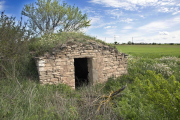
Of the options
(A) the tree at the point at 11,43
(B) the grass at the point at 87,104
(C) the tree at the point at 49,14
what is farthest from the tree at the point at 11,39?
(C) the tree at the point at 49,14

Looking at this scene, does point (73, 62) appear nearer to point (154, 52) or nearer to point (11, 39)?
point (11, 39)

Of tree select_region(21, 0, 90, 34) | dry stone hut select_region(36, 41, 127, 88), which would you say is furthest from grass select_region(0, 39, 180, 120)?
tree select_region(21, 0, 90, 34)

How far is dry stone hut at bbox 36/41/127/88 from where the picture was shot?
5918mm

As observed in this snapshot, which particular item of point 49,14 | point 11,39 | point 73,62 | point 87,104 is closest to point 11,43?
point 11,39

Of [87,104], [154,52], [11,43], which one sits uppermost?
[11,43]

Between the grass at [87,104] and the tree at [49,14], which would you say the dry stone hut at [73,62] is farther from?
the tree at [49,14]

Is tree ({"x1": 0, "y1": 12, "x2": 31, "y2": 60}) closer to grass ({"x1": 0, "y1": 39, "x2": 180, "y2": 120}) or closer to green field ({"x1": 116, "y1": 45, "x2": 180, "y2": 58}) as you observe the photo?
grass ({"x1": 0, "y1": 39, "x2": 180, "y2": 120})

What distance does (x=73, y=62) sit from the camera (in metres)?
6.34

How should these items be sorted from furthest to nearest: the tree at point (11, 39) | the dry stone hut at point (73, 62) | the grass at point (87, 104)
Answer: the dry stone hut at point (73, 62) → the tree at point (11, 39) → the grass at point (87, 104)

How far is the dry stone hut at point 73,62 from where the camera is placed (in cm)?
592

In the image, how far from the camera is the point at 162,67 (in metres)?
Result: 8.79

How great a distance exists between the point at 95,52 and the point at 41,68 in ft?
8.43

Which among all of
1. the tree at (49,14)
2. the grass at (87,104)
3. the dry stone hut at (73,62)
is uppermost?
the tree at (49,14)

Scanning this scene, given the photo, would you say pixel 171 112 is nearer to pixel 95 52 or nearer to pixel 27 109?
pixel 27 109
